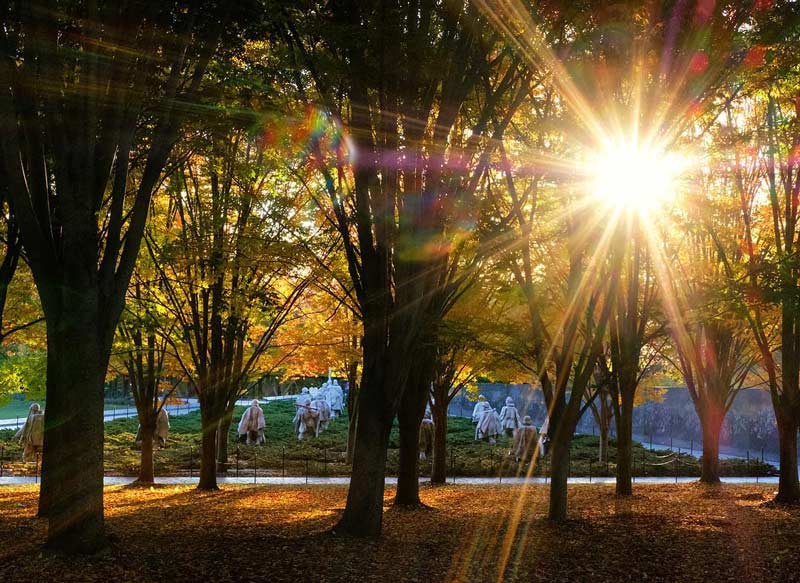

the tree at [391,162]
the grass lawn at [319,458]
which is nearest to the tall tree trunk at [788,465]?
the grass lawn at [319,458]

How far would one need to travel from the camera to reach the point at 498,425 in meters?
31.5

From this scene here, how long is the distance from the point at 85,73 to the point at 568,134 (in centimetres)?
695

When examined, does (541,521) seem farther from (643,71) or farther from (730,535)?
(643,71)

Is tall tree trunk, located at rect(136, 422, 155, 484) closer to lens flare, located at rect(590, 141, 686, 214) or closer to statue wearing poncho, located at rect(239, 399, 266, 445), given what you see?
statue wearing poncho, located at rect(239, 399, 266, 445)

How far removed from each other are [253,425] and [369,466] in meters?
19.7

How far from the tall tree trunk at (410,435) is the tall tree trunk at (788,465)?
7.04 metres

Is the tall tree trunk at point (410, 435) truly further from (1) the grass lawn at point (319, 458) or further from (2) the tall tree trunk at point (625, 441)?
(1) the grass lawn at point (319, 458)

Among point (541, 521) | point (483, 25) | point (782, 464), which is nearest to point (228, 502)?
point (541, 521)

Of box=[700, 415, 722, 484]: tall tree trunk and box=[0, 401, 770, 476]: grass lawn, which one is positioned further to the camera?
box=[0, 401, 770, 476]: grass lawn

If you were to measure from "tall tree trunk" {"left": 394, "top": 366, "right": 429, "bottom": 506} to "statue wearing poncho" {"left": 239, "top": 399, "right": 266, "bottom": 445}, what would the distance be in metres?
15.0

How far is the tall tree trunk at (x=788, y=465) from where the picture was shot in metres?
14.1

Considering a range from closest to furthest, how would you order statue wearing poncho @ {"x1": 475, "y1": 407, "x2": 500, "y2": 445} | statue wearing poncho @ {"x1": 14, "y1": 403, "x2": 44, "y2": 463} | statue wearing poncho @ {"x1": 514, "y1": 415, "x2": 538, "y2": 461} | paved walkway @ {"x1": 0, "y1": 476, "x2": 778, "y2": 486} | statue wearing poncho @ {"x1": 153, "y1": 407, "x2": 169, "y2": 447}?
paved walkway @ {"x1": 0, "y1": 476, "x2": 778, "y2": 486} → statue wearing poncho @ {"x1": 14, "y1": 403, "x2": 44, "y2": 463} → statue wearing poncho @ {"x1": 514, "y1": 415, "x2": 538, "y2": 461} → statue wearing poncho @ {"x1": 153, "y1": 407, "x2": 169, "y2": 447} → statue wearing poncho @ {"x1": 475, "y1": 407, "x2": 500, "y2": 445}

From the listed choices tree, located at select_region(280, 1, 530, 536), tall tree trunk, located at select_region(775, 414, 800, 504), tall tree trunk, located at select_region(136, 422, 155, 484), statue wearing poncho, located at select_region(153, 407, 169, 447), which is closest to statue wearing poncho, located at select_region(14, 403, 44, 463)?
statue wearing poncho, located at select_region(153, 407, 169, 447)

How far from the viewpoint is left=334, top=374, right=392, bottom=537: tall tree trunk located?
9.16 meters
